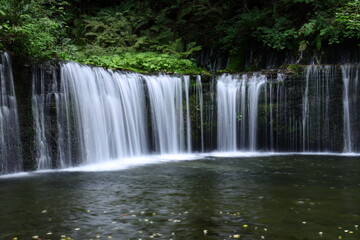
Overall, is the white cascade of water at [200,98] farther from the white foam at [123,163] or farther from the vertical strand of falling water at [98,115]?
the vertical strand of falling water at [98,115]

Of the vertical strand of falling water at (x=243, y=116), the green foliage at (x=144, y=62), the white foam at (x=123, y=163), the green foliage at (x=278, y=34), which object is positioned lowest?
the white foam at (x=123, y=163)

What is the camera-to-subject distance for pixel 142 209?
20.9 ft

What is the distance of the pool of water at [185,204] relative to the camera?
17.1 feet

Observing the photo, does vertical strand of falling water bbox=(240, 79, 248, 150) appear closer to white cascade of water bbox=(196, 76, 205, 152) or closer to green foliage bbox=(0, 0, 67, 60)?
white cascade of water bbox=(196, 76, 205, 152)

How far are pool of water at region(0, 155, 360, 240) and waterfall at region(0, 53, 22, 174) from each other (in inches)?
34.6

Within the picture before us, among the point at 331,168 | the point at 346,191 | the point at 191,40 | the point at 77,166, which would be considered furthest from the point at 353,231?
the point at 191,40

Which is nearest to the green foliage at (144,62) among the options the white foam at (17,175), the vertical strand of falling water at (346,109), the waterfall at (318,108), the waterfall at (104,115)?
the waterfall at (104,115)

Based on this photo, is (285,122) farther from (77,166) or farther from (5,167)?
(5,167)

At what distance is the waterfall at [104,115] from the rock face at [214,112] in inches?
1.3

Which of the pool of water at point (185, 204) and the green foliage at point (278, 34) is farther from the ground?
the green foliage at point (278, 34)

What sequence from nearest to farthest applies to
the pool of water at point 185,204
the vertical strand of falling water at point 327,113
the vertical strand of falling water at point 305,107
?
the pool of water at point 185,204 < the vertical strand of falling water at point 327,113 < the vertical strand of falling water at point 305,107

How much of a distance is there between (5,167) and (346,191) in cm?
830

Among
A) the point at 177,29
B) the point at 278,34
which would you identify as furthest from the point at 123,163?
the point at 177,29

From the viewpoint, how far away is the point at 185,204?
21.9ft
